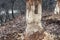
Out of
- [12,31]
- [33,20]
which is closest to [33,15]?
[33,20]

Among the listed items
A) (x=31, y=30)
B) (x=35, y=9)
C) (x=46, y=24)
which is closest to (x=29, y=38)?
(x=31, y=30)

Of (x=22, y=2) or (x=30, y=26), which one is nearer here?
(x=30, y=26)

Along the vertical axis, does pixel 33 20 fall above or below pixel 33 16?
below

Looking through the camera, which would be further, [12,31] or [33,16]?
[12,31]

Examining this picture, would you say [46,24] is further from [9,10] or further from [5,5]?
[5,5]

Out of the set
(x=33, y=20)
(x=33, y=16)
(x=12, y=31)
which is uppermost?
(x=33, y=16)

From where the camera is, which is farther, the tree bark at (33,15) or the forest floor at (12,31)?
the forest floor at (12,31)

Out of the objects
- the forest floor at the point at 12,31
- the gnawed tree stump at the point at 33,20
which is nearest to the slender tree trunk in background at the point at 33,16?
the gnawed tree stump at the point at 33,20

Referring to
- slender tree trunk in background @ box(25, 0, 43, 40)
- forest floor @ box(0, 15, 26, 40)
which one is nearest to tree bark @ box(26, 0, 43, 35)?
slender tree trunk in background @ box(25, 0, 43, 40)

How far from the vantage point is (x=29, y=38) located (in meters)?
8.65

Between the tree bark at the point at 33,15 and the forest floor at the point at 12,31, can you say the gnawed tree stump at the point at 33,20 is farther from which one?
the forest floor at the point at 12,31

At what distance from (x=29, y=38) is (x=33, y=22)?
28.6 inches

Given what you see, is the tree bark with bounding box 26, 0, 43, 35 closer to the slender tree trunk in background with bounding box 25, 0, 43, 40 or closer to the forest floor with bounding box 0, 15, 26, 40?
the slender tree trunk in background with bounding box 25, 0, 43, 40

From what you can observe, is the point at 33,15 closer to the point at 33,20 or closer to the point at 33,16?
the point at 33,16
